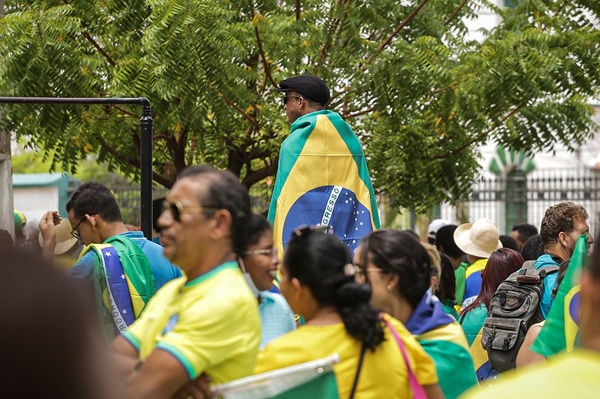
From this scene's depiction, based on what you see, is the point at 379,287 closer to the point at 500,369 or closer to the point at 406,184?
the point at 500,369

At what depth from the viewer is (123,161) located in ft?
32.3

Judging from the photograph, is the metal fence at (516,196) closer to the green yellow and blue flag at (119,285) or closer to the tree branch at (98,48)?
the tree branch at (98,48)

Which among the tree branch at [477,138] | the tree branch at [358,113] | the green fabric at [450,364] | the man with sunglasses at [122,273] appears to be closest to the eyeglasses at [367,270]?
the green fabric at [450,364]

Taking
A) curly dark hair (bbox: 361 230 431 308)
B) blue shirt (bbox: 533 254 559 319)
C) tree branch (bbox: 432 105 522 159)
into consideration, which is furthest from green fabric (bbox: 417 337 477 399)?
tree branch (bbox: 432 105 522 159)

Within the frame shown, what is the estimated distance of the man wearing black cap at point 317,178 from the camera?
6.35m

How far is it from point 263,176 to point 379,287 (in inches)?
227

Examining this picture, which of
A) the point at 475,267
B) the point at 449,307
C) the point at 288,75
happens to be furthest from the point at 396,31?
the point at 449,307

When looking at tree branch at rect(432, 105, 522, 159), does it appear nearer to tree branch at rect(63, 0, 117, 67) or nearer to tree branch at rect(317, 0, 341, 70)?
tree branch at rect(317, 0, 341, 70)

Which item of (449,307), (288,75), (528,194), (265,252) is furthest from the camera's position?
(528,194)

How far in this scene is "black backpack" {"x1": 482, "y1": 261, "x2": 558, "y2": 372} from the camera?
5832mm

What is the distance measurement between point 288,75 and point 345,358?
223 inches

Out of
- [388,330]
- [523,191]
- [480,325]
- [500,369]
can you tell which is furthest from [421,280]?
[523,191]

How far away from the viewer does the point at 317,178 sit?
21.1ft

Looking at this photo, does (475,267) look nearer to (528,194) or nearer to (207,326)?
(207,326)
